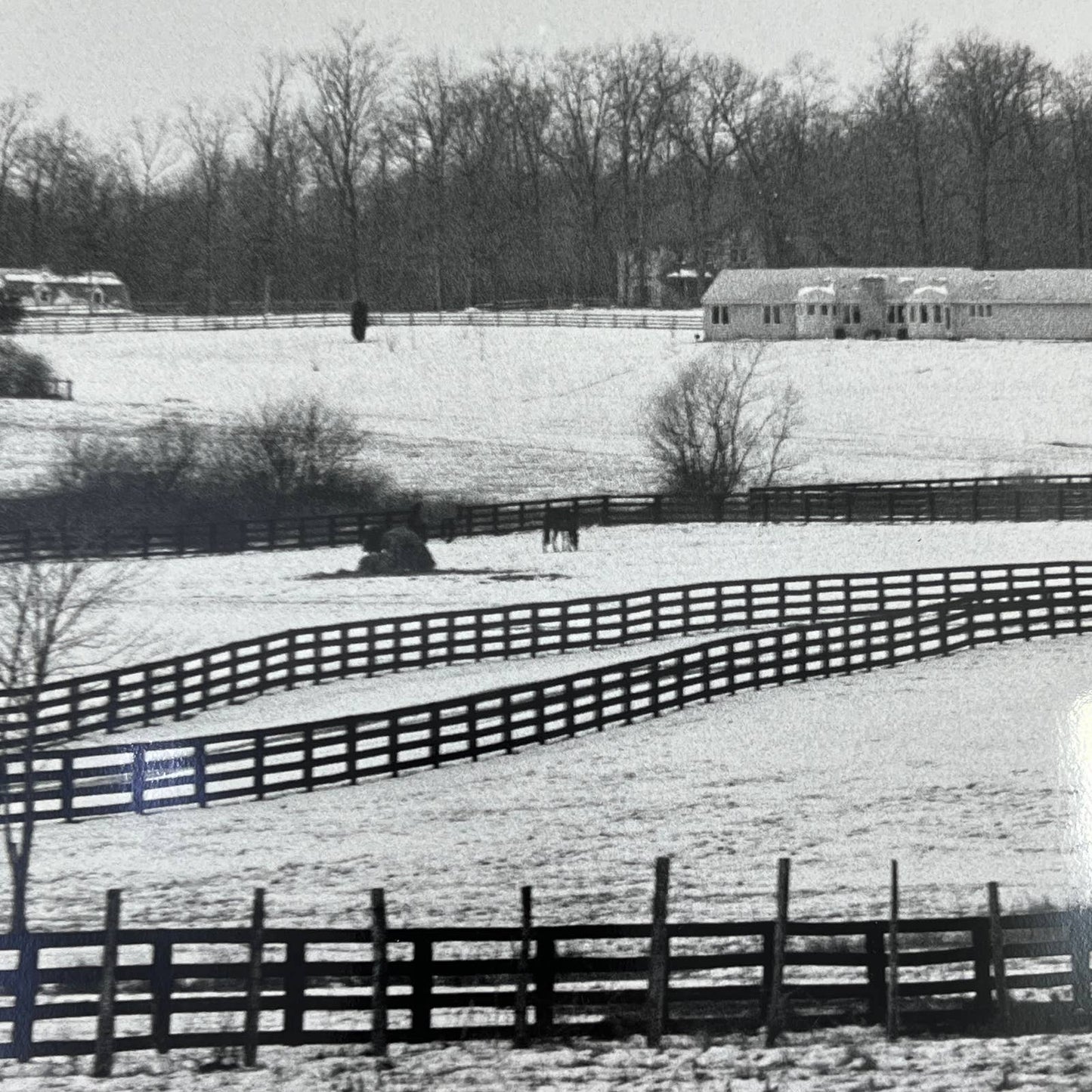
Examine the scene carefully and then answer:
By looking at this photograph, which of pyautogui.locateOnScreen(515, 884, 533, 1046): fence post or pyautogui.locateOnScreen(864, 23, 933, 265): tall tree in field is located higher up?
pyautogui.locateOnScreen(864, 23, 933, 265): tall tree in field

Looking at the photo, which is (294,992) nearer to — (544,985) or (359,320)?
(544,985)

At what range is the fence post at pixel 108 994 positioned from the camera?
43.1 feet

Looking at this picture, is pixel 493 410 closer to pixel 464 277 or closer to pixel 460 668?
pixel 464 277

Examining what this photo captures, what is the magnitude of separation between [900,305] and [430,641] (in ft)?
192

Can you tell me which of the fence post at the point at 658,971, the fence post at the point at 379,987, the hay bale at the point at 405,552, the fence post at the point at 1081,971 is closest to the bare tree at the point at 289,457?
the hay bale at the point at 405,552

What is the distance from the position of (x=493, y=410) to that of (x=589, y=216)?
21515 millimetres

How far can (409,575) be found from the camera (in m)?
43.0

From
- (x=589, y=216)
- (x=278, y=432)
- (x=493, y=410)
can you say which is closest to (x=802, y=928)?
(x=278, y=432)

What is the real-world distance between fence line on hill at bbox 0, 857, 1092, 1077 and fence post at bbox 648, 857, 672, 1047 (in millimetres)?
12

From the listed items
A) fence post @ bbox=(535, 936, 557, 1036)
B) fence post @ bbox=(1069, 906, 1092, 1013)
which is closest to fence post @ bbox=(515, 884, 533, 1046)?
fence post @ bbox=(535, 936, 557, 1036)

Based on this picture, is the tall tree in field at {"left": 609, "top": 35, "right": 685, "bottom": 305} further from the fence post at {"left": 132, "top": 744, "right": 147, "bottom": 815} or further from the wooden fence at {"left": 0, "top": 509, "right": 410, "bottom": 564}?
the fence post at {"left": 132, "top": 744, "right": 147, "bottom": 815}

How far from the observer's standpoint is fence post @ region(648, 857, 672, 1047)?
43.7 ft

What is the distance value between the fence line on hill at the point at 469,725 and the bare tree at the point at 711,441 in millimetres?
20420

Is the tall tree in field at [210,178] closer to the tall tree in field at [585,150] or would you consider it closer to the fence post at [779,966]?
the tall tree in field at [585,150]
